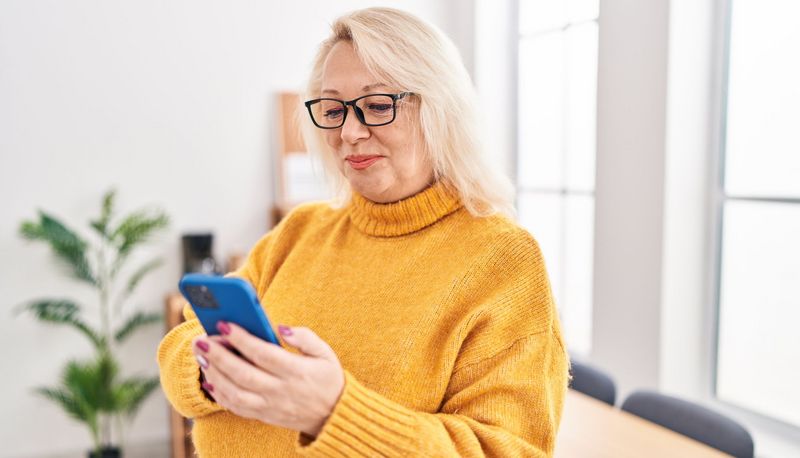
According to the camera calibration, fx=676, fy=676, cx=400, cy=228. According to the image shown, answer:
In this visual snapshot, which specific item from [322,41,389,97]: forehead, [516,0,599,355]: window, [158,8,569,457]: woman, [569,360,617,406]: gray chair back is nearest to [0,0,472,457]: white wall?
[516,0,599,355]: window

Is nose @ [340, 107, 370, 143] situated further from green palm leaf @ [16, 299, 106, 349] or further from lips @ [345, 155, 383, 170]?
green palm leaf @ [16, 299, 106, 349]

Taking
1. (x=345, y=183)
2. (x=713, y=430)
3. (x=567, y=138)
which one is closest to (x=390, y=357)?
(x=345, y=183)

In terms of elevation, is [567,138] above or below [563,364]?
above

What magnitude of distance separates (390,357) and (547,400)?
243 mm

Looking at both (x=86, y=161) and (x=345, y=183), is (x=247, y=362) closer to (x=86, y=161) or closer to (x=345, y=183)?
(x=345, y=183)

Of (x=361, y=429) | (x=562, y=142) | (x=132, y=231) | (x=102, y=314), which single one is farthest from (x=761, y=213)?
(x=102, y=314)

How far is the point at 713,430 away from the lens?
1914 millimetres

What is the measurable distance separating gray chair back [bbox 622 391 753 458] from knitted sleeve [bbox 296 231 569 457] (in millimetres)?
1070

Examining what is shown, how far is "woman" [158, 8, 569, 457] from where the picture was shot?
33.2 inches

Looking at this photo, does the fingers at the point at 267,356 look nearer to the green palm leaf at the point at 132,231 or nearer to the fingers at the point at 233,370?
the fingers at the point at 233,370

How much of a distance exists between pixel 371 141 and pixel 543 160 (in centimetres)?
264

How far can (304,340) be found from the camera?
797 mm

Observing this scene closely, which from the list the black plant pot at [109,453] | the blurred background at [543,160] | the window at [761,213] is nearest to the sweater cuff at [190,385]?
the blurred background at [543,160]

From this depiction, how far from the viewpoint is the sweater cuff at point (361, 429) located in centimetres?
81
